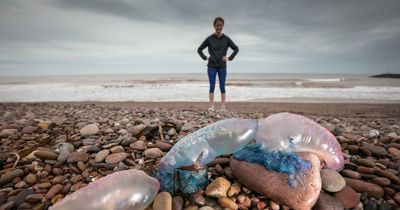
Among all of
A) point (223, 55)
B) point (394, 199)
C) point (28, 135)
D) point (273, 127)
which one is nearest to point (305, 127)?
point (273, 127)

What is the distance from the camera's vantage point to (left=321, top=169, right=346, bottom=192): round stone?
6.04 ft

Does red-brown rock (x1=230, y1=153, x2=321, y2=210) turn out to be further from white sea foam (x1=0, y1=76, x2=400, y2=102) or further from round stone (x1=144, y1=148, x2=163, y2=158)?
white sea foam (x1=0, y1=76, x2=400, y2=102)

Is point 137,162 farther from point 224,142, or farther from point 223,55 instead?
point 223,55

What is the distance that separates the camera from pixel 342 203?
1.79 metres

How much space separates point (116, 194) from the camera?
150 cm

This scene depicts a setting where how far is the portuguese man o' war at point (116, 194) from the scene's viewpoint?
4.61 feet

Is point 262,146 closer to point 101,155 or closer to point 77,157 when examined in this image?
point 101,155

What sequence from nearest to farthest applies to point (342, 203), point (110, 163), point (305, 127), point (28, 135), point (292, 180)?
point (292, 180) < point (342, 203) < point (305, 127) < point (110, 163) < point (28, 135)

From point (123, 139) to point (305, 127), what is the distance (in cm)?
182

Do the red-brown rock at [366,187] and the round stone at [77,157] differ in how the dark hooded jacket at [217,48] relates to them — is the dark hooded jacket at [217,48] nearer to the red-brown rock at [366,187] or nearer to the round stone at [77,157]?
the round stone at [77,157]

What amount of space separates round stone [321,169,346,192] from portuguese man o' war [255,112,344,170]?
0.11 metres

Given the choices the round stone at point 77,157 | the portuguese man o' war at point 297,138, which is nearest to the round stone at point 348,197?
the portuguese man o' war at point 297,138

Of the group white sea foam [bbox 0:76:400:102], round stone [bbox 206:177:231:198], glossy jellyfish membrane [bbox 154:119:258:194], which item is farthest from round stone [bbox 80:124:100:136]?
white sea foam [bbox 0:76:400:102]

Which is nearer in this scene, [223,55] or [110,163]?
[110,163]
